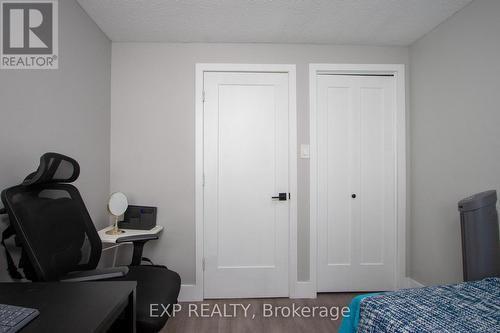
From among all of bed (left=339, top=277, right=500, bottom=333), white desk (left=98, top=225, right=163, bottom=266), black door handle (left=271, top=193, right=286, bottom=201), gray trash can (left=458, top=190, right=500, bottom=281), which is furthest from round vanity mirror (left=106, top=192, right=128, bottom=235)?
gray trash can (left=458, top=190, right=500, bottom=281)

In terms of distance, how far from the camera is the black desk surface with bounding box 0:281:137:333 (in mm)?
635

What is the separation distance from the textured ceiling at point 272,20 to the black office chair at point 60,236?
1360 mm

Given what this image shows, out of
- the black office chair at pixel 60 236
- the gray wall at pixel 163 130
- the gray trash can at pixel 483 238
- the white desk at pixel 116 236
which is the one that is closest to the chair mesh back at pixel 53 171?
the black office chair at pixel 60 236

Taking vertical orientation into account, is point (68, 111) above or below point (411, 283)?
above

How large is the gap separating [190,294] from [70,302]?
5.16 feet

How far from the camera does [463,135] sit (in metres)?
1.70

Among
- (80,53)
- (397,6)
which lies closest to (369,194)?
(397,6)

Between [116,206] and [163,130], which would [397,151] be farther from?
[116,206]

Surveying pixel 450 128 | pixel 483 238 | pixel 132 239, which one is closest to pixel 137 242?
pixel 132 239

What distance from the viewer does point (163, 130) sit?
213 cm

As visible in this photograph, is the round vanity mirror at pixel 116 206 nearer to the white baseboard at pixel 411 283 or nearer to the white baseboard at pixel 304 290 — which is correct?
the white baseboard at pixel 304 290

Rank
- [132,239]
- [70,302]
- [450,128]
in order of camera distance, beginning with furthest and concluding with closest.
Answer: [450,128]
[132,239]
[70,302]

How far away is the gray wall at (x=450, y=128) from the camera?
154 centimetres

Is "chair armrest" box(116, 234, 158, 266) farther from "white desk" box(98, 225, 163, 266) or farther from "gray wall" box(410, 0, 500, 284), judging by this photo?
"gray wall" box(410, 0, 500, 284)
